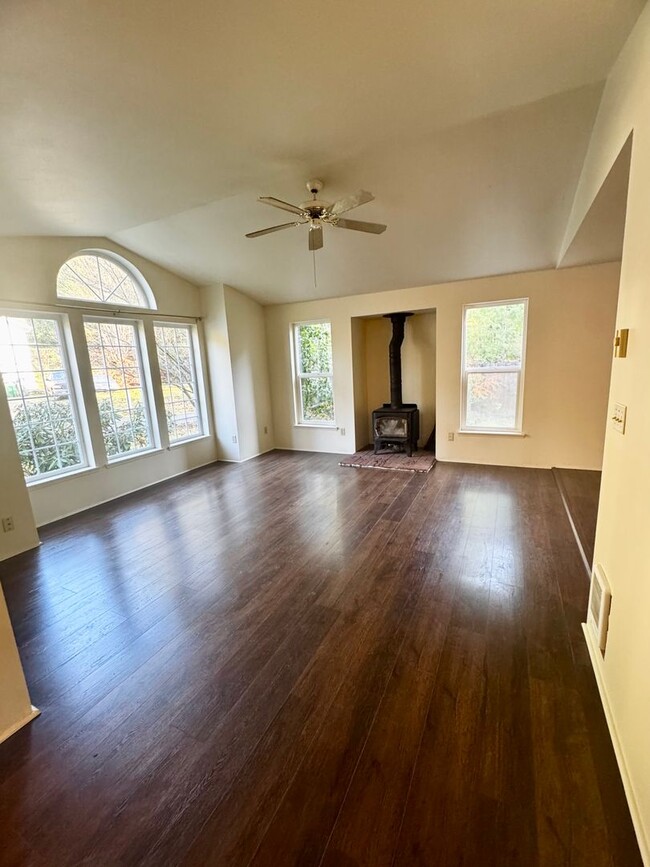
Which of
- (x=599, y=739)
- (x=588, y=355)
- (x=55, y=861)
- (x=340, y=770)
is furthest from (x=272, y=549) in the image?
(x=588, y=355)

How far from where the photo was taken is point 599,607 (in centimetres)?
170

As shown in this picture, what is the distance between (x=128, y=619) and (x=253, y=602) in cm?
75

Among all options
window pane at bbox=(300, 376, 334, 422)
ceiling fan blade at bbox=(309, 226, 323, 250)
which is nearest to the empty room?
ceiling fan blade at bbox=(309, 226, 323, 250)

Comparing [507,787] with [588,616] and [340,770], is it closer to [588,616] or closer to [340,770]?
[340,770]

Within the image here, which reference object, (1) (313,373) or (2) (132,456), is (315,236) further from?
(2) (132,456)

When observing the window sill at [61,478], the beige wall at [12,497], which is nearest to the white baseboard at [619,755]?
the beige wall at [12,497]

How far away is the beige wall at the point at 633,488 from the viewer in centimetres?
118

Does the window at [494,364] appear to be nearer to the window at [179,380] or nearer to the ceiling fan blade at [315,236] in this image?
the ceiling fan blade at [315,236]

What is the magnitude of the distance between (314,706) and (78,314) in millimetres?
4304

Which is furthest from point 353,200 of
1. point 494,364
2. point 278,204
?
point 494,364

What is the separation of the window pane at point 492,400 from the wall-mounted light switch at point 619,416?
3150 mm

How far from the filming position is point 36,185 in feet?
8.52

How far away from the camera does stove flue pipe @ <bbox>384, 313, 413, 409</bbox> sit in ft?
17.4

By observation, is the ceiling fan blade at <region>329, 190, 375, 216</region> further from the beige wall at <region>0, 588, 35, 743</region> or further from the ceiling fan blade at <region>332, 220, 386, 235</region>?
the beige wall at <region>0, 588, 35, 743</region>
